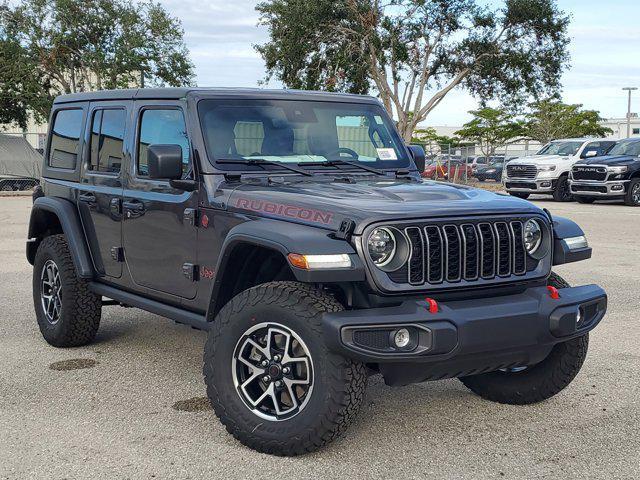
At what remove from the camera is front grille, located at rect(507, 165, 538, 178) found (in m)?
24.2

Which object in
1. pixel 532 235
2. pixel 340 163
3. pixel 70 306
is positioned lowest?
pixel 70 306

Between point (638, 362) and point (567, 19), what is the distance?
32888 mm

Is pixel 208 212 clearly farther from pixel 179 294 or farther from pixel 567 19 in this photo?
pixel 567 19

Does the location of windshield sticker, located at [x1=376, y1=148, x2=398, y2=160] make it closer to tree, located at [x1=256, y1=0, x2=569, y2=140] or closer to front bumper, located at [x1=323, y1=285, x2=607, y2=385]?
front bumper, located at [x1=323, y1=285, x2=607, y2=385]

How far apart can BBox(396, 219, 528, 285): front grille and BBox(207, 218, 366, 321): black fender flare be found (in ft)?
0.83

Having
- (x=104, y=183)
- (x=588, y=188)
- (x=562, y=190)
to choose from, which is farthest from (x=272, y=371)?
(x=562, y=190)

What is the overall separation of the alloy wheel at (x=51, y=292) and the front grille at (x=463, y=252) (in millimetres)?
3246

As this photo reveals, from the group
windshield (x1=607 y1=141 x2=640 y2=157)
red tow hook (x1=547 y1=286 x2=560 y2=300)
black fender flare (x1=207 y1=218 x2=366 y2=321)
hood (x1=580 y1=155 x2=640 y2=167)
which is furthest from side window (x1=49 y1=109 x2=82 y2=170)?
windshield (x1=607 y1=141 x2=640 y2=157)

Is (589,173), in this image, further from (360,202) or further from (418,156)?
(360,202)

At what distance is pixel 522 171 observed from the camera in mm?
24375

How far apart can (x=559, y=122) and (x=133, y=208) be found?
251ft

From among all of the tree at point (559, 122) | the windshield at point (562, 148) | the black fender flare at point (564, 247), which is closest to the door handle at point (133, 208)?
the black fender flare at point (564, 247)

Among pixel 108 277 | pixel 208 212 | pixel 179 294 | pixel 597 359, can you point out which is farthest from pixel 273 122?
pixel 597 359

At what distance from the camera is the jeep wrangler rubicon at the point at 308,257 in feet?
13.1
